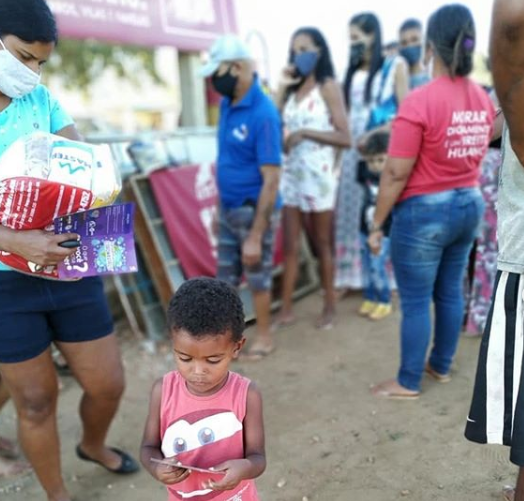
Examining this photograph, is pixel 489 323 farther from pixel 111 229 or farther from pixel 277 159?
pixel 277 159

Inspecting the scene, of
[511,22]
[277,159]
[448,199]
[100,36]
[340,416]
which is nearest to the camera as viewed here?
[511,22]

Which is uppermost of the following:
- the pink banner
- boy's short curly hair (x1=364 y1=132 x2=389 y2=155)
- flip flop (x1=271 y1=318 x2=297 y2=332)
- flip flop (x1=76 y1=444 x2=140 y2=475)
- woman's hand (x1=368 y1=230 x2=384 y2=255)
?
the pink banner

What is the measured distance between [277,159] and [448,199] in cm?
106

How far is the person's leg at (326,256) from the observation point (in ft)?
14.3

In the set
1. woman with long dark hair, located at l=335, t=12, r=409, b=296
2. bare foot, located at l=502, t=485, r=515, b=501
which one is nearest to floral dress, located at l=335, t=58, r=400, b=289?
woman with long dark hair, located at l=335, t=12, r=409, b=296

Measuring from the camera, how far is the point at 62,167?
6.12 ft

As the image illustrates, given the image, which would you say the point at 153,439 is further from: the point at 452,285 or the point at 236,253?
the point at 236,253

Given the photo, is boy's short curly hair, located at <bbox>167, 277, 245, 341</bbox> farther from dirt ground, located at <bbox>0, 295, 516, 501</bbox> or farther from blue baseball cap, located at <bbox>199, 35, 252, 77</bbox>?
blue baseball cap, located at <bbox>199, 35, 252, 77</bbox>

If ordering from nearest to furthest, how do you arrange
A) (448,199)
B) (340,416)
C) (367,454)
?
(367,454), (448,199), (340,416)

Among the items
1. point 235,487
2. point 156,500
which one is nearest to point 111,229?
point 235,487

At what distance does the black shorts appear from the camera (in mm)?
1742

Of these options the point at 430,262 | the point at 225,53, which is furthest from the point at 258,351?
the point at 225,53

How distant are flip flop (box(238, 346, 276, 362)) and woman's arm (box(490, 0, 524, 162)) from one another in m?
2.64

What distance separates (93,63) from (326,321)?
1739cm
